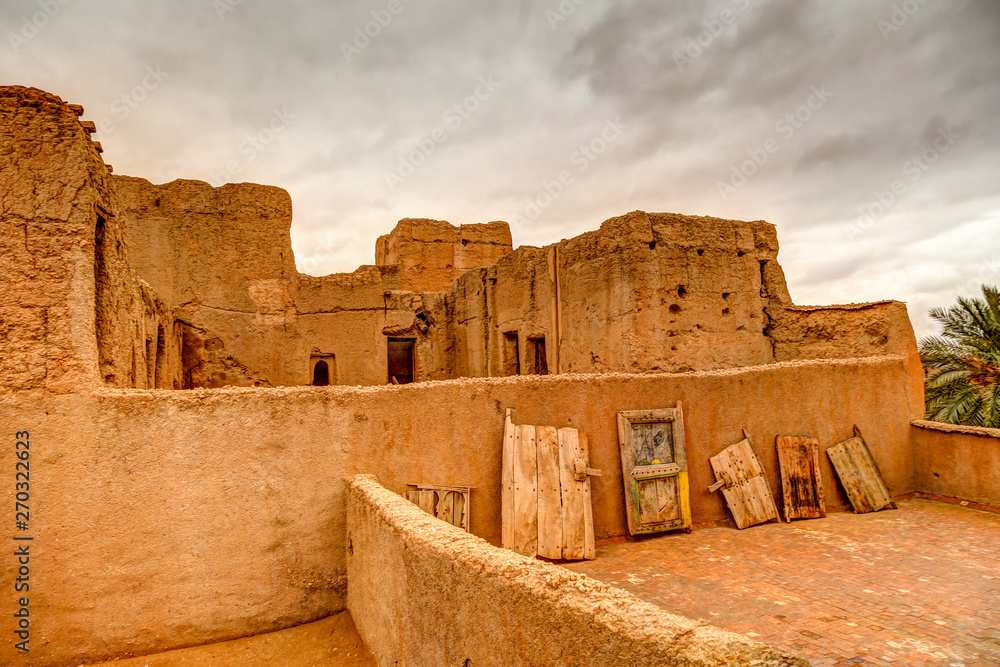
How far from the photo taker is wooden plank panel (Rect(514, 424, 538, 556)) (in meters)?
6.05

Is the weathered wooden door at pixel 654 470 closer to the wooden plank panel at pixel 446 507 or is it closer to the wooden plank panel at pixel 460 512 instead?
the wooden plank panel at pixel 460 512

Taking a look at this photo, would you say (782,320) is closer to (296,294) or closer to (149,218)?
(296,294)

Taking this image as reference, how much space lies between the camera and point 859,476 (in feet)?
26.8

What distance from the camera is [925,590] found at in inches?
206

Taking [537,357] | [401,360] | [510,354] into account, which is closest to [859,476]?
[537,357]

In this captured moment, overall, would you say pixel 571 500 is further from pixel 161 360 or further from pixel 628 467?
pixel 161 360

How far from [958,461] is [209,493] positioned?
10190 mm

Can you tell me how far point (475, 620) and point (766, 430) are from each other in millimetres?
6154

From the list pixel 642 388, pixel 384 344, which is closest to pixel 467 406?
pixel 642 388

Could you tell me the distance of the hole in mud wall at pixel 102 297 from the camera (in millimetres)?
5320

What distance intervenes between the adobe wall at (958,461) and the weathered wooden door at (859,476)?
1.10 metres

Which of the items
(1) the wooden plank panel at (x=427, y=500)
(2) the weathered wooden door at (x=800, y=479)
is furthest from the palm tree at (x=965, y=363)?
(1) the wooden plank panel at (x=427, y=500)

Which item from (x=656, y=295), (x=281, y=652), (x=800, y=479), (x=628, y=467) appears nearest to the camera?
(x=281, y=652)

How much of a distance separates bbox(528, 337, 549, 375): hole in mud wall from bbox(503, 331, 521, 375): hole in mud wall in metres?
0.58
